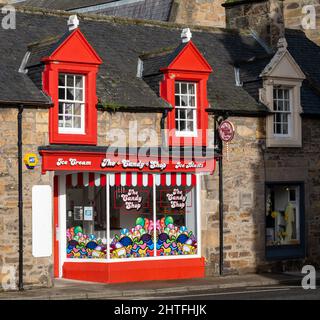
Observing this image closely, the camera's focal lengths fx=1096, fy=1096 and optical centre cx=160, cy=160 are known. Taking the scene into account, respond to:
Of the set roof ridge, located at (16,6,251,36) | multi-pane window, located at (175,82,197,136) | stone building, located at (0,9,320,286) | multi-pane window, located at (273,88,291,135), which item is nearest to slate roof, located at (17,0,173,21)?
roof ridge, located at (16,6,251,36)

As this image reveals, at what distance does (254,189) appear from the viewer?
3294cm

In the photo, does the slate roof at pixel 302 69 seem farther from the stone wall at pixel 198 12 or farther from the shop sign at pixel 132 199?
the stone wall at pixel 198 12

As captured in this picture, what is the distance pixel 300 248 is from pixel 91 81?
362 inches

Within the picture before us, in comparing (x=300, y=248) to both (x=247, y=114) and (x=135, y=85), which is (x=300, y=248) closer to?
(x=247, y=114)

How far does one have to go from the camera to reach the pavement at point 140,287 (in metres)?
26.8

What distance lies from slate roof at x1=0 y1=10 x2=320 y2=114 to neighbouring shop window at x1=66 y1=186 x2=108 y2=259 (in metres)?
2.71

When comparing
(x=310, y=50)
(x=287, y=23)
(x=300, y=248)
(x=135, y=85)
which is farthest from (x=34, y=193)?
(x=287, y=23)

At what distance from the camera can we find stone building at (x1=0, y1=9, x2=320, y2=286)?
28766 millimetres

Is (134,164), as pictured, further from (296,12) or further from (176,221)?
(296,12)

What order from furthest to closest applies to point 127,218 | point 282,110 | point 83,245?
point 282,110
point 127,218
point 83,245

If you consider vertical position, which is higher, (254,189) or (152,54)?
(152,54)

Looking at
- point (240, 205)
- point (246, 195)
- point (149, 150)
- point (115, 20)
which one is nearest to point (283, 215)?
point (246, 195)

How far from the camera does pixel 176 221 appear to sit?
32.1 m

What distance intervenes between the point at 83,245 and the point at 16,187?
3.20 meters
